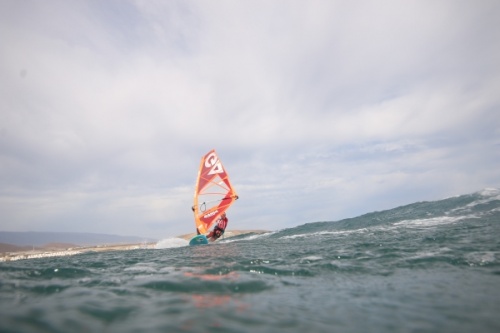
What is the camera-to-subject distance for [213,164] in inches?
1151

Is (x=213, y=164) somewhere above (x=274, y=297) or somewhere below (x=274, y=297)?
above

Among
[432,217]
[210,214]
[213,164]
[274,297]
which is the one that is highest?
[213,164]

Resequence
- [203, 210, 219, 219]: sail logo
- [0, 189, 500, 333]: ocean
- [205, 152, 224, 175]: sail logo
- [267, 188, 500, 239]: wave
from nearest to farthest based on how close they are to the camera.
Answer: [0, 189, 500, 333]: ocean < [267, 188, 500, 239]: wave < [203, 210, 219, 219]: sail logo < [205, 152, 224, 175]: sail logo

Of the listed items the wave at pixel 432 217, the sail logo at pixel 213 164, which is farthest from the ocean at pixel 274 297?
A: the sail logo at pixel 213 164

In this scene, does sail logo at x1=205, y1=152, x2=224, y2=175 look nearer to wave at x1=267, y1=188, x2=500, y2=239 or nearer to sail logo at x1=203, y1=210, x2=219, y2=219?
sail logo at x1=203, y1=210, x2=219, y2=219

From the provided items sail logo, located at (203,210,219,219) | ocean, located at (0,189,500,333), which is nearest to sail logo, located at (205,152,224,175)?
sail logo, located at (203,210,219,219)

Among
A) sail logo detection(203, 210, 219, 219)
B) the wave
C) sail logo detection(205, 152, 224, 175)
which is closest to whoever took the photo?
the wave

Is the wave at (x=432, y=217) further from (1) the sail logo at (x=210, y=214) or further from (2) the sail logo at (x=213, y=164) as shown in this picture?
(2) the sail logo at (x=213, y=164)

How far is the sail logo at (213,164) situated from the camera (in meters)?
29.0

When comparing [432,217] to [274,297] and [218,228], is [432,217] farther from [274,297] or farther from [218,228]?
[274,297]

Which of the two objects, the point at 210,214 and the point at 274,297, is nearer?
the point at 274,297

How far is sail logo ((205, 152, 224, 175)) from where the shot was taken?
29.0 metres

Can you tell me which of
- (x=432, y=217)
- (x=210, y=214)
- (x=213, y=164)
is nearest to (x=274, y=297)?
(x=210, y=214)

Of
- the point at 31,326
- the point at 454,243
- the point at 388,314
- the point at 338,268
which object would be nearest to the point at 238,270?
the point at 338,268
